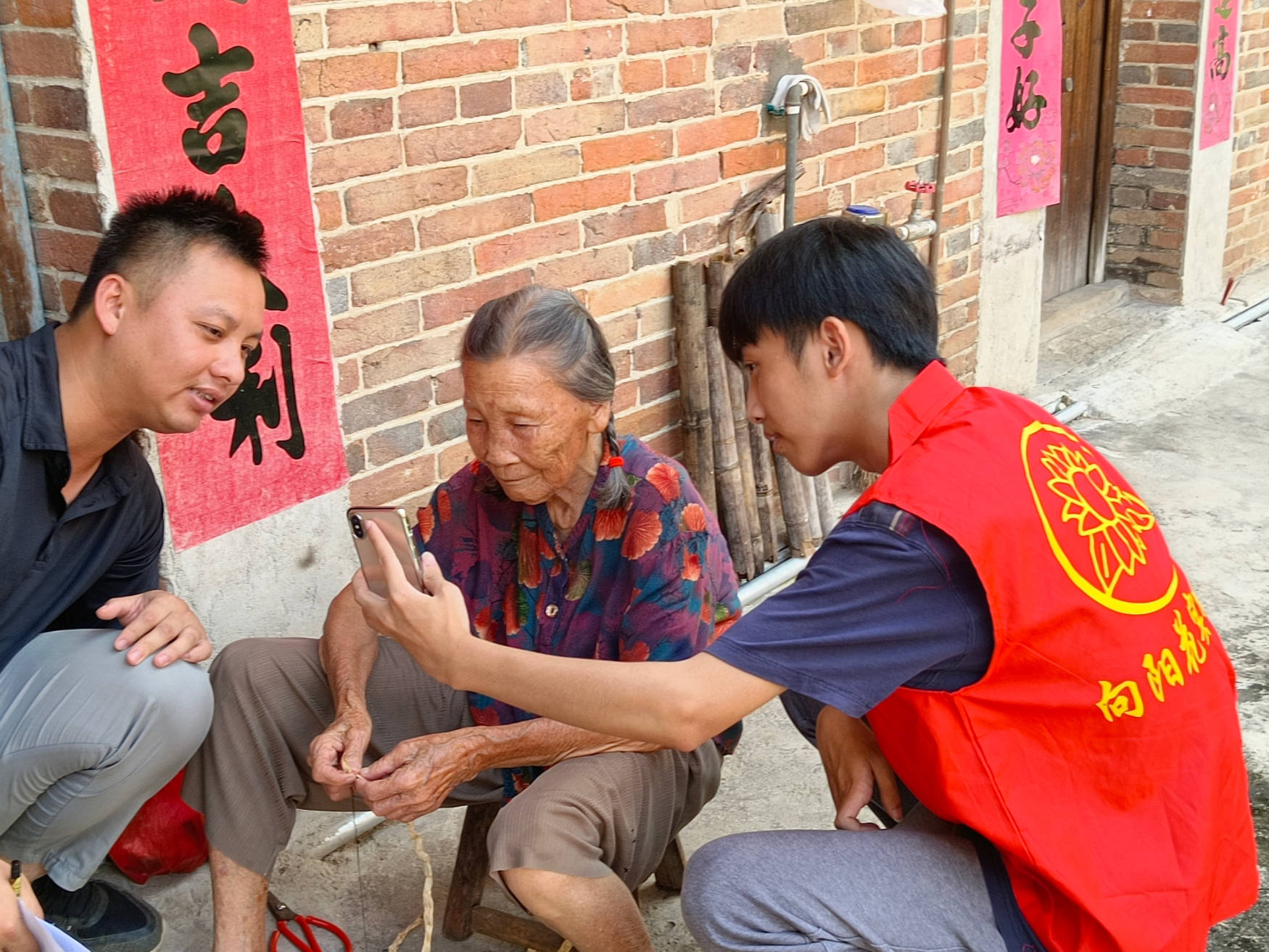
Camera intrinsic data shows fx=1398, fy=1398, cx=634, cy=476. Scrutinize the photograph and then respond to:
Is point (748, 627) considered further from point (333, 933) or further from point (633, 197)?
point (633, 197)

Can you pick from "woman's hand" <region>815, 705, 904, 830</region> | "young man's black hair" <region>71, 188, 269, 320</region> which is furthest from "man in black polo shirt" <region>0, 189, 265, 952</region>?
"woman's hand" <region>815, 705, 904, 830</region>

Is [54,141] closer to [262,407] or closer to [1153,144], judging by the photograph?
[262,407]

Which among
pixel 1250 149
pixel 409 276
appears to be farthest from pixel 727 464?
pixel 1250 149

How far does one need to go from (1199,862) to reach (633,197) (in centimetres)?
240

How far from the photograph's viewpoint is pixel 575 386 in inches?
91.5

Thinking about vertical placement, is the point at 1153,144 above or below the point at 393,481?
above

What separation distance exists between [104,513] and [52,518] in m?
0.10

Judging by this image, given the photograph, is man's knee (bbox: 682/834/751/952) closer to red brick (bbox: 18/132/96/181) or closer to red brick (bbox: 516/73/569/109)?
red brick (bbox: 18/132/96/181)

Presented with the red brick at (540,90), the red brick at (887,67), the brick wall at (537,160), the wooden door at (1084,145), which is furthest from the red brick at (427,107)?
the wooden door at (1084,145)

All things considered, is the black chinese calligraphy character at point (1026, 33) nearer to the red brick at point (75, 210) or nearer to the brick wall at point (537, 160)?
the brick wall at point (537, 160)

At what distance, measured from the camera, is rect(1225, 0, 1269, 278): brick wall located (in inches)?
285

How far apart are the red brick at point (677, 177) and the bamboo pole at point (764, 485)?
74 centimetres

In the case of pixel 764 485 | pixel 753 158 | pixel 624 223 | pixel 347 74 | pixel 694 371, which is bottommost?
pixel 764 485

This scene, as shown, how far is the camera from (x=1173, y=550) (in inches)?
177
